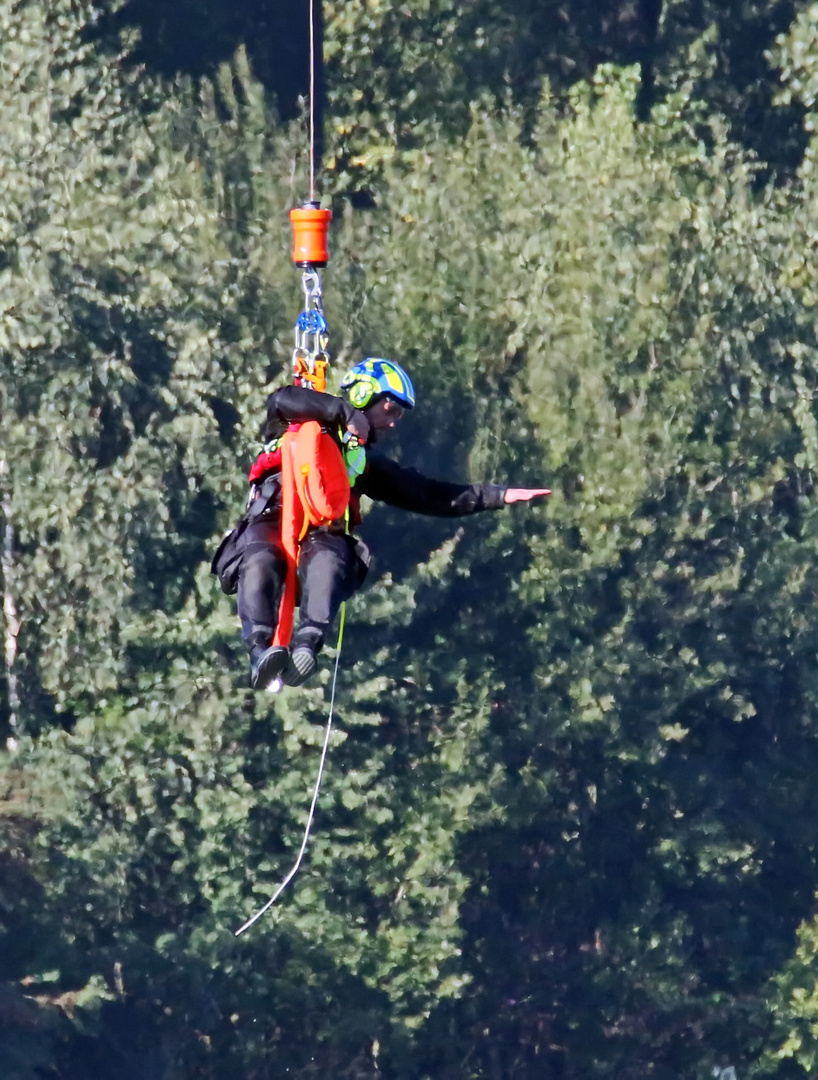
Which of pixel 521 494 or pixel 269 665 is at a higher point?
pixel 521 494

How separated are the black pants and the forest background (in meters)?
11.9

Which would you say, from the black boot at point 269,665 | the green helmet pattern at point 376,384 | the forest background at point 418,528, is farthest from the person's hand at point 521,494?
the forest background at point 418,528

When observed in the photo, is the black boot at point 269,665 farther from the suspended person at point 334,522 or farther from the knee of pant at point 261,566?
the knee of pant at point 261,566

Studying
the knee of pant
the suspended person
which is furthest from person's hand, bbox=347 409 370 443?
the knee of pant

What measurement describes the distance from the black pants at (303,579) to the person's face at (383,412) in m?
0.37

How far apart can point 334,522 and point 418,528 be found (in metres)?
13.6

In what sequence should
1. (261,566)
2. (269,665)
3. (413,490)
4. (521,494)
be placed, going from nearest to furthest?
(269,665) → (521,494) → (261,566) → (413,490)

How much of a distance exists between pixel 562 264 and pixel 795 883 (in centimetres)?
703

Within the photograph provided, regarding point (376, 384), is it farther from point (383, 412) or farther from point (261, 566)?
point (261, 566)

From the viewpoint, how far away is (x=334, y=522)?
22.5 ft

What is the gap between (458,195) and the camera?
2000 cm

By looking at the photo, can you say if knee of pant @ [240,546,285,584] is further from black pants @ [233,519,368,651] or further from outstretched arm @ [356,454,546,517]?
outstretched arm @ [356,454,546,517]

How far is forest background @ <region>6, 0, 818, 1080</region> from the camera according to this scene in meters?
19.2

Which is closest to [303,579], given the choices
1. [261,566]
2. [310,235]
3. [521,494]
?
[261,566]
